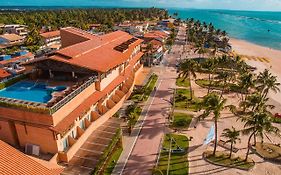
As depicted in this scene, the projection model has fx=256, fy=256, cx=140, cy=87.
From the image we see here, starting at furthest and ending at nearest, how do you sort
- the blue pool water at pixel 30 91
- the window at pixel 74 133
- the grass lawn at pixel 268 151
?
the grass lawn at pixel 268 151 < the blue pool water at pixel 30 91 < the window at pixel 74 133

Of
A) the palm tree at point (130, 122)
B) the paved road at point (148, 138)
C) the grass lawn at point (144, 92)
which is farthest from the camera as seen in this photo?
the grass lawn at point (144, 92)

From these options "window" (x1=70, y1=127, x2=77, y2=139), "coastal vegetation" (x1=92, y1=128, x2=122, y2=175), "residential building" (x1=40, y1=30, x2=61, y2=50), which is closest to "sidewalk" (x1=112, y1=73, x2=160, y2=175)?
"coastal vegetation" (x1=92, y1=128, x2=122, y2=175)

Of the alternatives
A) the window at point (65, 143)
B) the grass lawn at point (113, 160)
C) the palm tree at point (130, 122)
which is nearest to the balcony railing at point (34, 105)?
the window at point (65, 143)

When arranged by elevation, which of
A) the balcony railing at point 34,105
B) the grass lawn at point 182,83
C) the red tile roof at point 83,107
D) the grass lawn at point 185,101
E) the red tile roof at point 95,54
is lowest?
the grass lawn at point 185,101

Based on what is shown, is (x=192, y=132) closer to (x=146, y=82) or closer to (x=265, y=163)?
(x=265, y=163)

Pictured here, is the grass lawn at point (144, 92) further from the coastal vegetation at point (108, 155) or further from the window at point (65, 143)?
the window at point (65, 143)

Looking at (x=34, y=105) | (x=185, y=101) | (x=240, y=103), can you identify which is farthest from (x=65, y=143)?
(x=240, y=103)

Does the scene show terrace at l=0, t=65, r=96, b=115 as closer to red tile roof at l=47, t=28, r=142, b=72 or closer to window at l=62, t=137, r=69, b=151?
red tile roof at l=47, t=28, r=142, b=72

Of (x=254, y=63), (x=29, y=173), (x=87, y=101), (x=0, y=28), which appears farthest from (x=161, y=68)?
(x=0, y=28)
